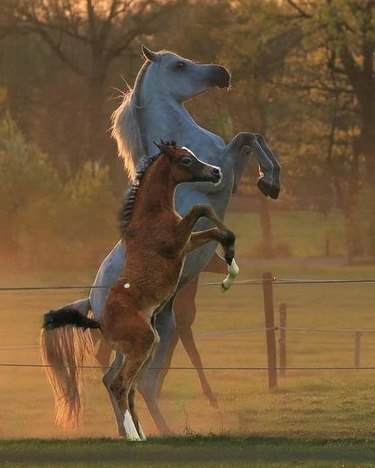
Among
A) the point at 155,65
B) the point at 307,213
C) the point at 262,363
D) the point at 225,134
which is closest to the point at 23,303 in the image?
the point at 262,363

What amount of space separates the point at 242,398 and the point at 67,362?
13.2ft

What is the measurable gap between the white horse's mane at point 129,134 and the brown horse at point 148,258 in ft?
6.51

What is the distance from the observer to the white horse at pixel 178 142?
1092 cm

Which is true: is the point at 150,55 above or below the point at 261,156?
above

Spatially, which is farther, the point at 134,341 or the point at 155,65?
the point at 155,65

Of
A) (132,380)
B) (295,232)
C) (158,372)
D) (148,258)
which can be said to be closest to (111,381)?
(132,380)

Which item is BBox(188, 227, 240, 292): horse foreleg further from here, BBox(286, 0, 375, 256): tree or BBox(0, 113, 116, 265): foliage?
BBox(0, 113, 116, 265): foliage

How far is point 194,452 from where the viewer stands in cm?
811

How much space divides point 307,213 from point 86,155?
1378 cm

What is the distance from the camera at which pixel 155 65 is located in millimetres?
11594

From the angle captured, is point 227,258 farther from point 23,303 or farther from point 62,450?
point 23,303

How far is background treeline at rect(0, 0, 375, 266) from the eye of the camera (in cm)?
4584

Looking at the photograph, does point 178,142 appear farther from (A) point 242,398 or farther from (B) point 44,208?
(B) point 44,208

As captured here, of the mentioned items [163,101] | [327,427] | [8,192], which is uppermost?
[163,101]
